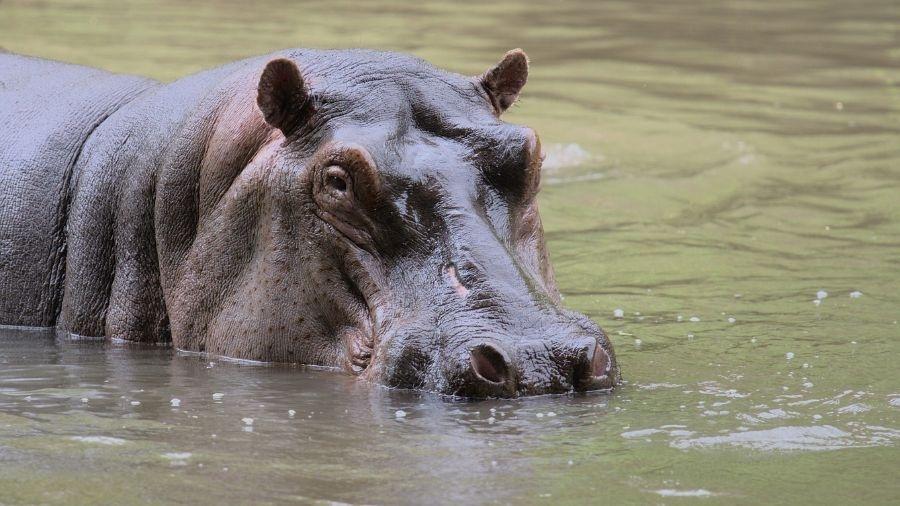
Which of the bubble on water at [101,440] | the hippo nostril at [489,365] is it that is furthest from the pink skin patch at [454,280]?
the bubble on water at [101,440]

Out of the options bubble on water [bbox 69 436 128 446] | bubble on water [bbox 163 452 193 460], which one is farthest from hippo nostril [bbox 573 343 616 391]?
bubble on water [bbox 69 436 128 446]

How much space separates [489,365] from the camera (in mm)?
5289

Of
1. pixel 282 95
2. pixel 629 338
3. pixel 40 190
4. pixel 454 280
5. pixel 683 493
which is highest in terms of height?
pixel 282 95

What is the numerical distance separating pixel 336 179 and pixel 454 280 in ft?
2.10

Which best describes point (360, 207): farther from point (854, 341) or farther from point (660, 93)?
point (660, 93)

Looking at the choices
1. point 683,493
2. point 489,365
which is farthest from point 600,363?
point 683,493

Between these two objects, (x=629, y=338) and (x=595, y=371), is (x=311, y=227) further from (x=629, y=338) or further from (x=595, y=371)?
(x=629, y=338)

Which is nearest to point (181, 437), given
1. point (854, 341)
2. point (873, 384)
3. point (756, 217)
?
point (873, 384)

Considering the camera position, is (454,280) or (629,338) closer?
(454,280)

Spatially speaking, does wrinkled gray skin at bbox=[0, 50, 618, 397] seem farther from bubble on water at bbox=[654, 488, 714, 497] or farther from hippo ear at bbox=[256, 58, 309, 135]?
bubble on water at bbox=[654, 488, 714, 497]

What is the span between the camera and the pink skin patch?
5500mm

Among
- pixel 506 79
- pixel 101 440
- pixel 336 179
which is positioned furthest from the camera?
pixel 506 79

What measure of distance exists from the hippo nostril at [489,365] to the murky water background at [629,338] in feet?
0.39

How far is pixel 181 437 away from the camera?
4.98 metres
